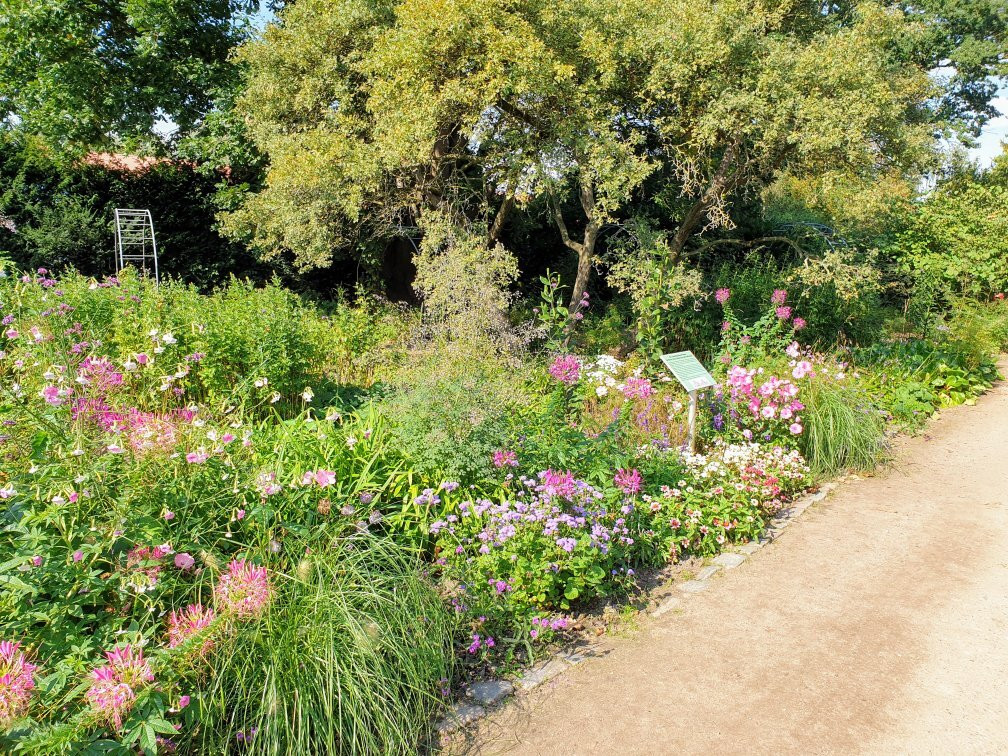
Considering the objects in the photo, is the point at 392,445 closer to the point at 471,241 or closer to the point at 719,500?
the point at 719,500

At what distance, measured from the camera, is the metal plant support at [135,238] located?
9070mm

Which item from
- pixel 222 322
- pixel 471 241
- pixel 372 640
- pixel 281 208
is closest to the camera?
pixel 372 640

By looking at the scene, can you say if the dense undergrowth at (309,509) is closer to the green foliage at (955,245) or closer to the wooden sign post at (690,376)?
the wooden sign post at (690,376)

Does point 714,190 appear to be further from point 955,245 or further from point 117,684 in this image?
point 117,684

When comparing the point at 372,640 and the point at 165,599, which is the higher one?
the point at 165,599

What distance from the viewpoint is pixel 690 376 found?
185 inches

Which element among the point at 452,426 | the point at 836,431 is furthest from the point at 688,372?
the point at 452,426

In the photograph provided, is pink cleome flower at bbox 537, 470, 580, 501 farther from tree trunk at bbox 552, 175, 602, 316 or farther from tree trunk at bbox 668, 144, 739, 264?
tree trunk at bbox 668, 144, 739, 264

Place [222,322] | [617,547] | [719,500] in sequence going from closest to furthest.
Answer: [617,547], [719,500], [222,322]

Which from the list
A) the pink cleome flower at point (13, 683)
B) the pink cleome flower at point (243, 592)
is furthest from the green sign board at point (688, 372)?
the pink cleome flower at point (13, 683)

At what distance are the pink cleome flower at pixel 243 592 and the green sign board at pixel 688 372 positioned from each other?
10.1 feet

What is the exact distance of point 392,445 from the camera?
371 cm

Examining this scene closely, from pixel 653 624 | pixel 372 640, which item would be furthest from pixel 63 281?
pixel 653 624

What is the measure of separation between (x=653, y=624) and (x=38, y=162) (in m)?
10.1
